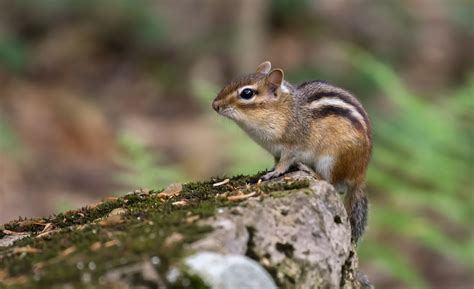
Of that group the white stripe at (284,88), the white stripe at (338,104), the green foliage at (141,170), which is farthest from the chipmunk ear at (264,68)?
the green foliage at (141,170)

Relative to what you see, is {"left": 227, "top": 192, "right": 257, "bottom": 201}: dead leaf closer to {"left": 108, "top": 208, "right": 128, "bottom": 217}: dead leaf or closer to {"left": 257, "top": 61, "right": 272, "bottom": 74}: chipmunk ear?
{"left": 108, "top": 208, "right": 128, "bottom": 217}: dead leaf

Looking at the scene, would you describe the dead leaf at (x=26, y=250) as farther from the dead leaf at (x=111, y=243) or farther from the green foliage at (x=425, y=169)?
the green foliage at (x=425, y=169)

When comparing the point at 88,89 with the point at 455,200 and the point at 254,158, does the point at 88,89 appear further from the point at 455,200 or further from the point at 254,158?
the point at 455,200

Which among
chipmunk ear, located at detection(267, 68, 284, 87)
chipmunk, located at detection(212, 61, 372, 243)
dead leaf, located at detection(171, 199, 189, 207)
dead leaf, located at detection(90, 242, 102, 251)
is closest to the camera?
dead leaf, located at detection(90, 242, 102, 251)

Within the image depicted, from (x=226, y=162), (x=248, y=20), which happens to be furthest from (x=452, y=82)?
(x=226, y=162)

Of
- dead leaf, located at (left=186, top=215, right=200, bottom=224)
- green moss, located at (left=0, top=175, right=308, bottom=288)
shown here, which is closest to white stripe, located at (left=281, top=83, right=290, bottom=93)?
green moss, located at (left=0, top=175, right=308, bottom=288)

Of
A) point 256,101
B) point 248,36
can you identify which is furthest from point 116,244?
point 248,36
